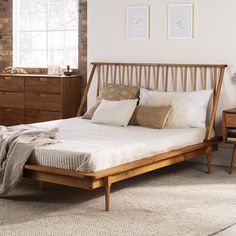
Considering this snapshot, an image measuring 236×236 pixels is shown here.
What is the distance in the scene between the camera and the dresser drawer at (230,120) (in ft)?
20.7

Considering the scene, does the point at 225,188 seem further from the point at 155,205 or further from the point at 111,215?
the point at 111,215

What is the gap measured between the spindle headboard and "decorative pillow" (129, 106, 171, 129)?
54 centimetres

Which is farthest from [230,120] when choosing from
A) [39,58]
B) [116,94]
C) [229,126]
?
[39,58]

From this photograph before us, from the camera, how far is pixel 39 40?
891cm

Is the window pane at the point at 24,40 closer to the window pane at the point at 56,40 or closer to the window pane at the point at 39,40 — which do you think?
the window pane at the point at 39,40

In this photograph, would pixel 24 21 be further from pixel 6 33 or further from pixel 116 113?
pixel 116 113

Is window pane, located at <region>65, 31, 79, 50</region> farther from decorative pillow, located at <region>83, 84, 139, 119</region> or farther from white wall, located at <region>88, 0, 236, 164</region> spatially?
decorative pillow, located at <region>83, 84, 139, 119</region>

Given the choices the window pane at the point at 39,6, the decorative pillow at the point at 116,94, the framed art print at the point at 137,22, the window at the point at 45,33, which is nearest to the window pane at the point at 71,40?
the window at the point at 45,33

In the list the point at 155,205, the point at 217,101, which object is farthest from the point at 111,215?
the point at 217,101

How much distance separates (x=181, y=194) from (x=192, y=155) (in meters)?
0.84

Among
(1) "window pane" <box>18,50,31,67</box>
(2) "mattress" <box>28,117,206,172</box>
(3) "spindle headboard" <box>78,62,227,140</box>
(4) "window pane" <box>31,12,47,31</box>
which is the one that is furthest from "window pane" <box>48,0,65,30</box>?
(2) "mattress" <box>28,117,206,172</box>

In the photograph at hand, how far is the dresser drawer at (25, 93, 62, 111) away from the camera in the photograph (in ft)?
26.2

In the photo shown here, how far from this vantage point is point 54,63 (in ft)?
28.8

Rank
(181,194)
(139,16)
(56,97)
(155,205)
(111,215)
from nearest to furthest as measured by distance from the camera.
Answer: (111,215), (155,205), (181,194), (139,16), (56,97)
